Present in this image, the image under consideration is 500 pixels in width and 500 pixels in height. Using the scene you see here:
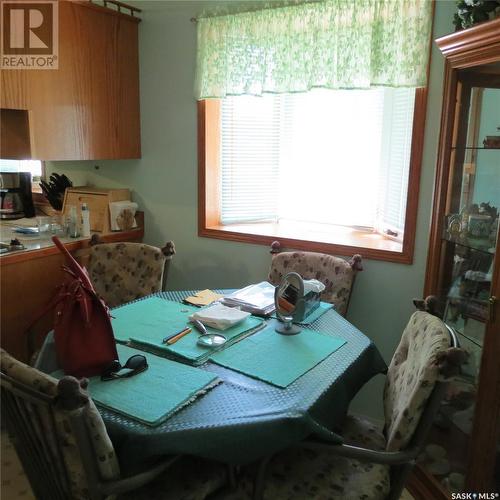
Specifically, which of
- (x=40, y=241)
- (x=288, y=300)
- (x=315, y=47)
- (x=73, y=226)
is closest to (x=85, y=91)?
(x=73, y=226)

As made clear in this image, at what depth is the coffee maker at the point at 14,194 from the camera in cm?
293

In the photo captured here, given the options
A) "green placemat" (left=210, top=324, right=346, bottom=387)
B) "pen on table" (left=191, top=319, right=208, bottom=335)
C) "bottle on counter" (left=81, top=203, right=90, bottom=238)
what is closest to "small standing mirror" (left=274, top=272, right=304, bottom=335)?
"green placemat" (left=210, top=324, right=346, bottom=387)

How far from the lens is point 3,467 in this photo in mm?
2088

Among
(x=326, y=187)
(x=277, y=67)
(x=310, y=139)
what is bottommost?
(x=326, y=187)

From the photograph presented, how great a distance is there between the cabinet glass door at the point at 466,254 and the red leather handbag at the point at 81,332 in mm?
1325

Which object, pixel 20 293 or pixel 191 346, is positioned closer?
pixel 191 346

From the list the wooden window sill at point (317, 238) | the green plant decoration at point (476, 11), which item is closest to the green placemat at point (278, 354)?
the wooden window sill at point (317, 238)

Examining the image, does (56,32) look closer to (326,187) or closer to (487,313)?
(326,187)

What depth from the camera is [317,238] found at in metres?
2.50

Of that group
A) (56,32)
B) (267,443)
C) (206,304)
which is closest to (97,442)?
(267,443)

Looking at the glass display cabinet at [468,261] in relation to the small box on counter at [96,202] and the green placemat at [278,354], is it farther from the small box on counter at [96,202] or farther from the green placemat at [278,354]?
the small box on counter at [96,202]

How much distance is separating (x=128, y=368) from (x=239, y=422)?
15.9 inches

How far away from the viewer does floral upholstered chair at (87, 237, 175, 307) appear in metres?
2.39

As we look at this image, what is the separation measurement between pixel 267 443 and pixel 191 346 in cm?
47
